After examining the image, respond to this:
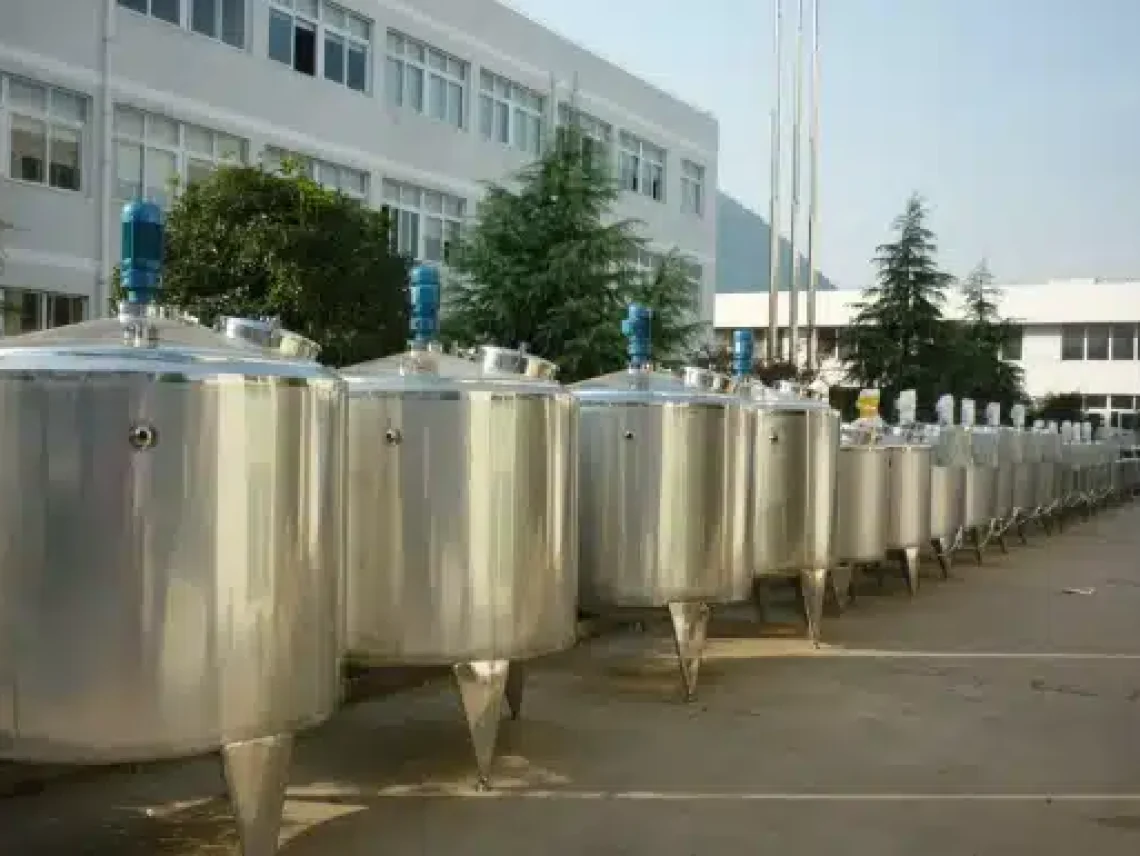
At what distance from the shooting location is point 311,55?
25359 mm

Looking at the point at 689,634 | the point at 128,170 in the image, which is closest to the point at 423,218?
the point at 128,170

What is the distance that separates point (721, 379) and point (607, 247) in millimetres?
9528

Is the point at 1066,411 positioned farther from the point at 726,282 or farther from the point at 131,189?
the point at 726,282

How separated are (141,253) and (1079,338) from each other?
190 feet

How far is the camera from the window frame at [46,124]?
1892cm

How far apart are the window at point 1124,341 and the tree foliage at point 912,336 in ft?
77.8

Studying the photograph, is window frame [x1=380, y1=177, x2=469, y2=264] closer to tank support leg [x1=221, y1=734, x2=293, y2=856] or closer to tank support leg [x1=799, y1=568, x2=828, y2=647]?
tank support leg [x1=799, y1=568, x2=828, y2=647]

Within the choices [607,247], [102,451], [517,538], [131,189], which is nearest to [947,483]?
[607,247]

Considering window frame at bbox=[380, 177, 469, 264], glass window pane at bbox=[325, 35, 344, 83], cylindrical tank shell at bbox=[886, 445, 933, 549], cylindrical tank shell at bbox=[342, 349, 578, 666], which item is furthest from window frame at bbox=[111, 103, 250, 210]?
cylindrical tank shell at bbox=[342, 349, 578, 666]

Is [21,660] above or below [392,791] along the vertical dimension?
above

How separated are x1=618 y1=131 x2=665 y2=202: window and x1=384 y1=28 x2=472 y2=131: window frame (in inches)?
282

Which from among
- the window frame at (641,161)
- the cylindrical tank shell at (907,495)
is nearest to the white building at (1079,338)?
the window frame at (641,161)

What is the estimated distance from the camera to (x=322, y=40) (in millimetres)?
25516

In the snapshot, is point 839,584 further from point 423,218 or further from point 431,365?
point 423,218
